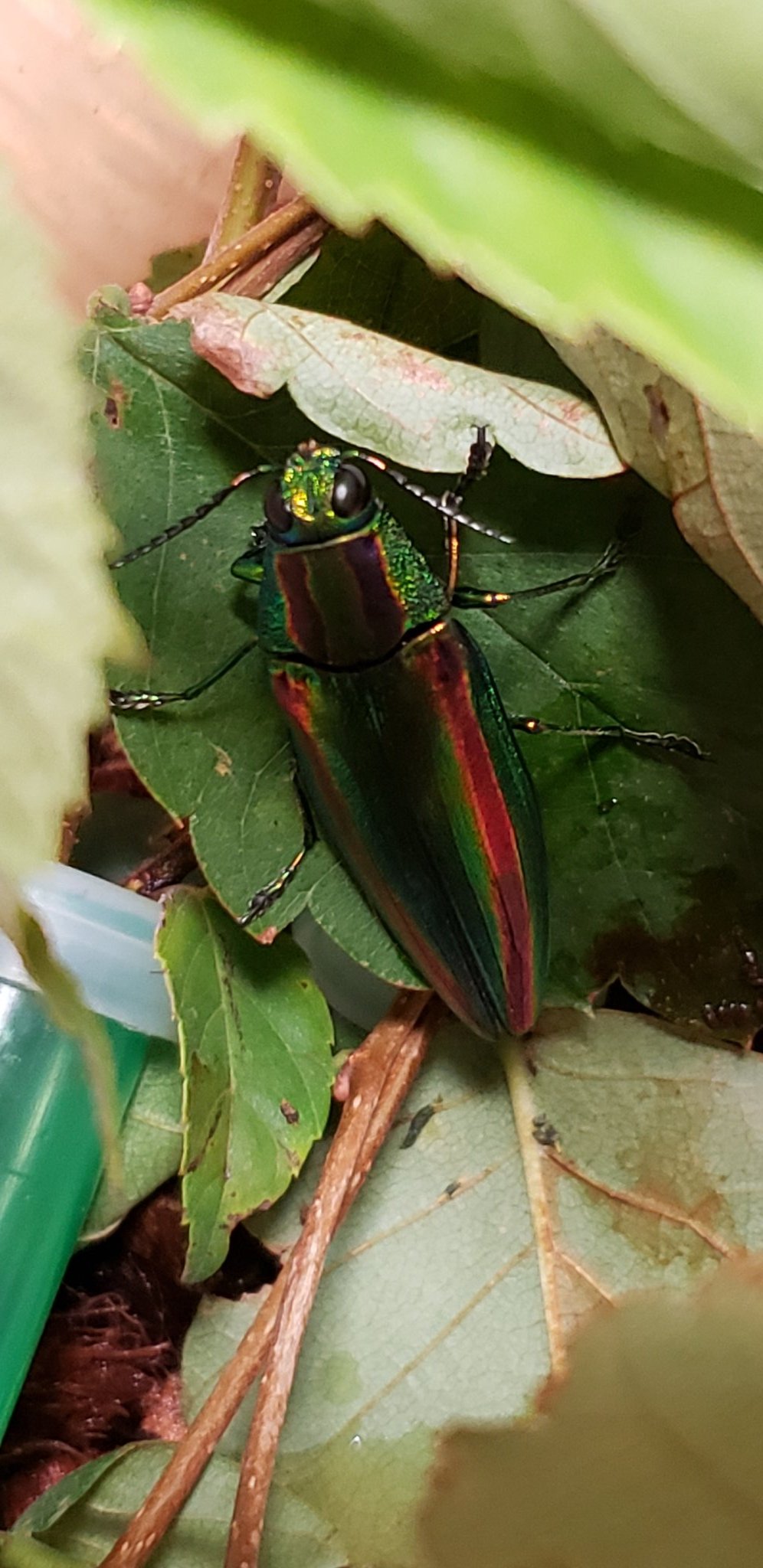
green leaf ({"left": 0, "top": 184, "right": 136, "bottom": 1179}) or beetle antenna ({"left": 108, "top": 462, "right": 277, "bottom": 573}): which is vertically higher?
green leaf ({"left": 0, "top": 184, "right": 136, "bottom": 1179})

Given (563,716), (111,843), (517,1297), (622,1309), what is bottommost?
(517,1297)

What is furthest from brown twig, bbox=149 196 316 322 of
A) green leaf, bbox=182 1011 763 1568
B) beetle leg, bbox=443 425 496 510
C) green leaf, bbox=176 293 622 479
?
green leaf, bbox=182 1011 763 1568

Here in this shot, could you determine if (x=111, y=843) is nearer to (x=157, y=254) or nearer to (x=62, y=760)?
(x=157, y=254)

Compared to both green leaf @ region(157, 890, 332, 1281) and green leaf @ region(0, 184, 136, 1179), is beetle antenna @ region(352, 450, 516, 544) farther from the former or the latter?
green leaf @ region(0, 184, 136, 1179)

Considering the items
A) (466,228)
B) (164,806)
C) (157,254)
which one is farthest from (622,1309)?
(157,254)

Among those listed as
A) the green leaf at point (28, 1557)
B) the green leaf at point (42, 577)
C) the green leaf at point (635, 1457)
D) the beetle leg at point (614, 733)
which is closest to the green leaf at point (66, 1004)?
the green leaf at point (42, 577)

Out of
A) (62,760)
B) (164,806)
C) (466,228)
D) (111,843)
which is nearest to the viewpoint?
(62,760)
